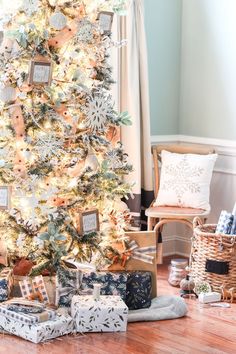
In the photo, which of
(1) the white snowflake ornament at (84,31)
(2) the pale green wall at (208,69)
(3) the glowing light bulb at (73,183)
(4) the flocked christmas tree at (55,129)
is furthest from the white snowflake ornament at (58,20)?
(2) the pale green wall at (208,69)

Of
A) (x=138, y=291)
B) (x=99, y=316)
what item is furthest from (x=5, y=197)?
(x=138, y=291)

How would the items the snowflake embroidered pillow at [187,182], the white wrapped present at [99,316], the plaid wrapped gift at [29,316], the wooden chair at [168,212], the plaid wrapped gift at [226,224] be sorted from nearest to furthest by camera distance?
the plaid wrapped gift at [29,316] → the white wrapped present at [99,316] → the plaid wrapped gift at [226,224] → the wooden chair at [168,212] → the snowflake embroidered pillow at [187,182]

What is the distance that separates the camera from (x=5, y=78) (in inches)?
160

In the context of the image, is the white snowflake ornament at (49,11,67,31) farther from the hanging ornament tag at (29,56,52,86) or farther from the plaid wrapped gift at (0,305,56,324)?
the plaid wrapped gift at (0,305,56,324)

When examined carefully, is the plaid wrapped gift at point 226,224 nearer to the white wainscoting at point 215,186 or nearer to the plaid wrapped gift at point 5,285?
the white wainscoting at point 215,186

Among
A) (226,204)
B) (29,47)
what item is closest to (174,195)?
(226,204)

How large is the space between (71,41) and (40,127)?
0.52m

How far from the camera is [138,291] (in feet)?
14.0

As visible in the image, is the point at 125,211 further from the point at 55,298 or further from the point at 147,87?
the point at 147,87

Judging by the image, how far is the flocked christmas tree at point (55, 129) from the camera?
407cm

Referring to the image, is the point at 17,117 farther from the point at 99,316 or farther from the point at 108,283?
the point at 99,316

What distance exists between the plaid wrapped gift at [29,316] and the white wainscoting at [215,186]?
2.01 meters

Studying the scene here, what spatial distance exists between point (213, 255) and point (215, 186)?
3.40 ft

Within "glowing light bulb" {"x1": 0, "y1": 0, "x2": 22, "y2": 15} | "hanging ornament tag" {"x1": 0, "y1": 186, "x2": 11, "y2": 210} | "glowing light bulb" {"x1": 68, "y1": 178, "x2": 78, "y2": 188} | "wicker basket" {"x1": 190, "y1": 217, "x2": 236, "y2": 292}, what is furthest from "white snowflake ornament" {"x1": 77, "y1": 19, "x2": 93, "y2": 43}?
"wicker basket" {"x1": 190, "y1": 217, "x2": 236, "y2": 292}
